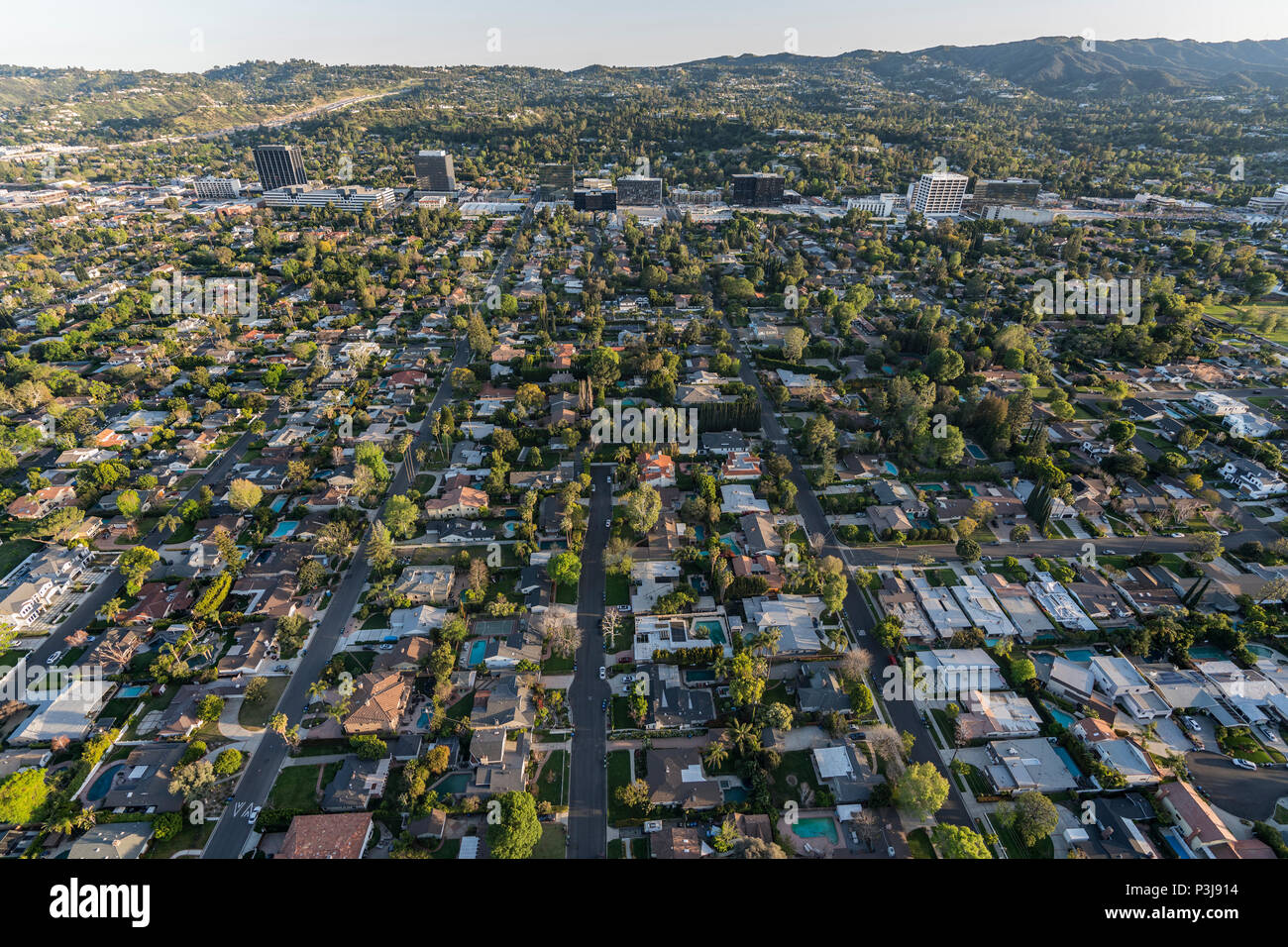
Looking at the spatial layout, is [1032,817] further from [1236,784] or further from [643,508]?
[643,508]

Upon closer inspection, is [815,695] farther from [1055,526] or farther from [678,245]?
[678,245]

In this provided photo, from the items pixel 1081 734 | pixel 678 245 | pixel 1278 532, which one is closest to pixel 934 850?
pixel 1081 734

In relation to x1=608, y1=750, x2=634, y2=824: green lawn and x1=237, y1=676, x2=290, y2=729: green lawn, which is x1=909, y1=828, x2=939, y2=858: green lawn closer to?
x1=608, y1=750, x2=634, y2=824: green lawn

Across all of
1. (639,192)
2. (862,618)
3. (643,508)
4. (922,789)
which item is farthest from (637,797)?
(639,192)

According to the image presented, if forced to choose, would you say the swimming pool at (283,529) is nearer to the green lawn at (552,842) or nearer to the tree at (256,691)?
the tree at (256,691)

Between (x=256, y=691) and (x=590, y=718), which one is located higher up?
(x=256, y=691)

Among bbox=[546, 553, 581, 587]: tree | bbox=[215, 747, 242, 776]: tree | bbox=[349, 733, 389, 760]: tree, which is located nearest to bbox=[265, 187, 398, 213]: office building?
bbox=[546, 553, 581, 587]: tree

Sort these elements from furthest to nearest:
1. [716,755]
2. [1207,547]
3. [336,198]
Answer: [336,198] < [1207,547] < [716,755]
